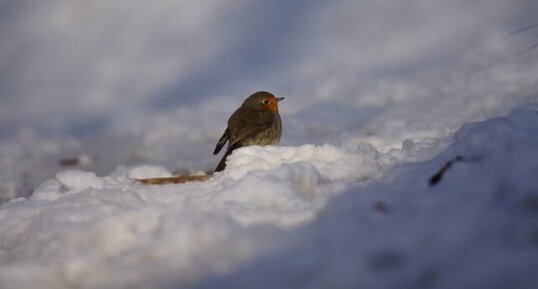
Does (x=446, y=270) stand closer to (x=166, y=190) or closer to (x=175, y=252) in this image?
(x=175, y=252)

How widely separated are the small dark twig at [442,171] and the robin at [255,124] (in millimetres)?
2135

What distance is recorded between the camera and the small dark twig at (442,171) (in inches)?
66.7

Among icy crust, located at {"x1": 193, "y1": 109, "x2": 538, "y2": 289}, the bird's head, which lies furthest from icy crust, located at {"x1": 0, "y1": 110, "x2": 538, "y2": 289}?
the bird's head

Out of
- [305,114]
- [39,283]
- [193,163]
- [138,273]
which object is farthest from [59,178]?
[305,114]

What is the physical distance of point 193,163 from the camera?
5133 millimetres

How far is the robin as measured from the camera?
3.90 metres

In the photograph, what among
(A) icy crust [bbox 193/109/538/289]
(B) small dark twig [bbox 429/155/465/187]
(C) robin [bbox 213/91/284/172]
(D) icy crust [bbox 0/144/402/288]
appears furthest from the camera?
(C) robin [bbox 213/91/284/172]

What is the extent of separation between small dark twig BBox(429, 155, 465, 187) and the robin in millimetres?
2135

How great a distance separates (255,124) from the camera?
13.0 ft

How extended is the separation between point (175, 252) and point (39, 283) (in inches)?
15.9

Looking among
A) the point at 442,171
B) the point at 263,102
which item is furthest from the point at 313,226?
the point at 263,102

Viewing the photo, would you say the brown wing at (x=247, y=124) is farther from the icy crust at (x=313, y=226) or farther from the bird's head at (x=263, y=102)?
the icy crust at (x=313, y=226)

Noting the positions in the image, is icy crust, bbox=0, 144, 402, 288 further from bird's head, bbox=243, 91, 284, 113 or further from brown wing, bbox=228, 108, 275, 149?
bird's head, bbox=243, 91, 284, 113

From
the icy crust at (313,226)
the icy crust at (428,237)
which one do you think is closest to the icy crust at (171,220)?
the icy crust at (313,226)
